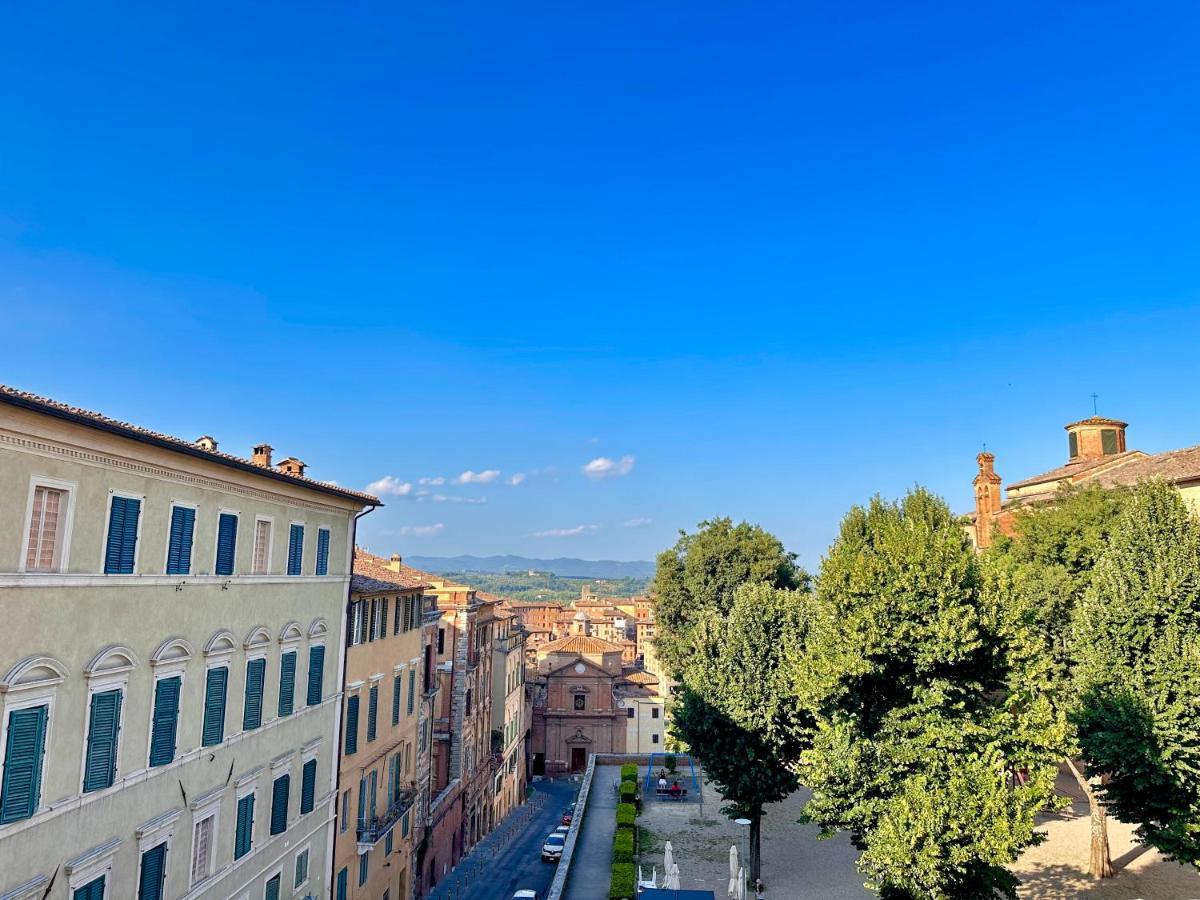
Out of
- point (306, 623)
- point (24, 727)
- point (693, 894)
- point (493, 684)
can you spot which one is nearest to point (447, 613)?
point (493, 684)

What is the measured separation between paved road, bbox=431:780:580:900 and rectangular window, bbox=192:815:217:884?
23716 mm

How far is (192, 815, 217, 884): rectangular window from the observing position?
17125 mm

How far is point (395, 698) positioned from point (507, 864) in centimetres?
2020

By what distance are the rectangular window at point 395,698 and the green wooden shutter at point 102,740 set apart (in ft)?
52.6

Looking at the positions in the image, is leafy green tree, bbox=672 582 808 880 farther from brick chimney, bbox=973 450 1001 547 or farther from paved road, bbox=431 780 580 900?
brick chimney, bbox=973 450 1001 547

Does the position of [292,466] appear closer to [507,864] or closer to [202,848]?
[202,848]

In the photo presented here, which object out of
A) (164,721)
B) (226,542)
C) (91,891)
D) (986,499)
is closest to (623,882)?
(164,721)

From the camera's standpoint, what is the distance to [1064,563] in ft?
104

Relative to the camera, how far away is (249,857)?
19156mm

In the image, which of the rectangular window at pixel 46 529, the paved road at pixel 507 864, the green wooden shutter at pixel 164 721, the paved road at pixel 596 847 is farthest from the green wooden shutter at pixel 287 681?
the paved road at pixel 507 864

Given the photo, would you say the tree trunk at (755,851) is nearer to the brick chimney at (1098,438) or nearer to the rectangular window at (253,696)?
the rectangular window at (253,696)

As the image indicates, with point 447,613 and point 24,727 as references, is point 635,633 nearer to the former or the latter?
point 447,613

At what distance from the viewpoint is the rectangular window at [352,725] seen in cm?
2544

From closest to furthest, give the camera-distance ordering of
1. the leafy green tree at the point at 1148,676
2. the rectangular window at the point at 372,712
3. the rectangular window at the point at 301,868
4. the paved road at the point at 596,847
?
the leafy green tree at the point at 1148,676 < the rectangular window at the point at 301,868 < the rectangular window at the point at 372,712 < the paved road at the point at 596,847
